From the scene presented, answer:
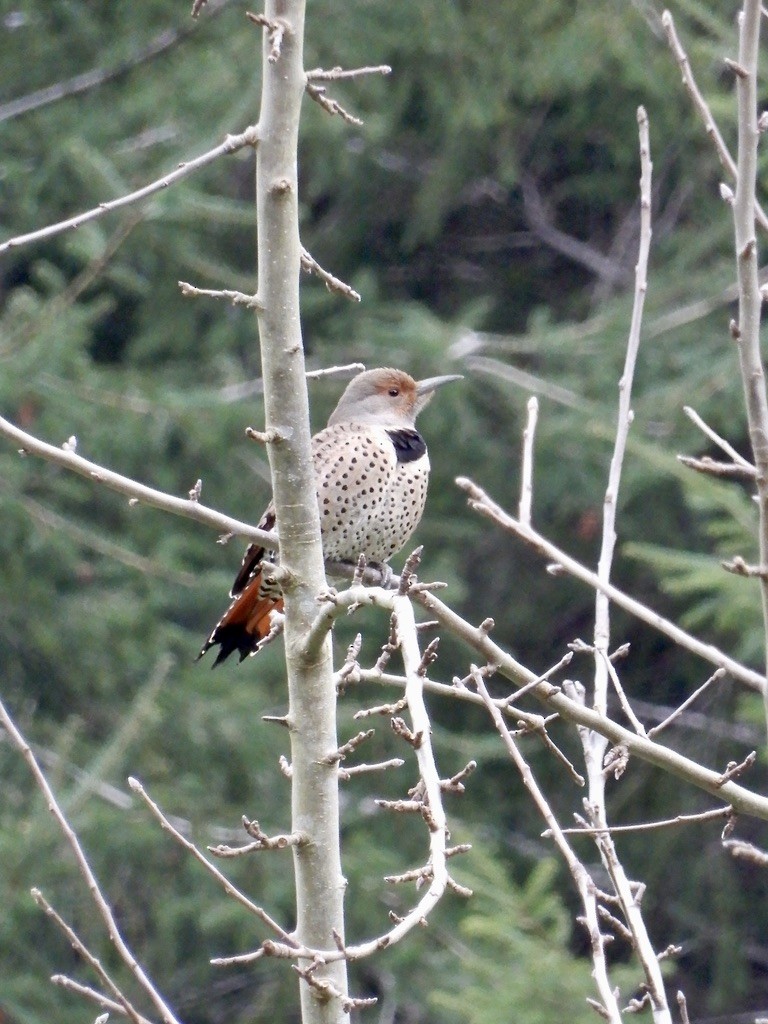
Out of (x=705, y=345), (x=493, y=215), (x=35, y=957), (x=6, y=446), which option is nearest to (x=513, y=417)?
(x=705, y=345)

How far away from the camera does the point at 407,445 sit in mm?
4078

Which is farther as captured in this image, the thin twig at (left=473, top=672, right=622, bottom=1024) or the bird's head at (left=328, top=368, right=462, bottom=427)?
the bird's head at (left=328, top=368, right=462, bottom=427)

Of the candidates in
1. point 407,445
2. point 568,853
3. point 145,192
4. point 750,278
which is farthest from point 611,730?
point 407,445

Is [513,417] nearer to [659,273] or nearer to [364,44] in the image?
[659,273]

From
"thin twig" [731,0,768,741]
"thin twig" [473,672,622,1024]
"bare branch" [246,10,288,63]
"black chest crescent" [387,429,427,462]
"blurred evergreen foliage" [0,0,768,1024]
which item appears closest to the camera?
→ "thin twig" [731,0,768,741]

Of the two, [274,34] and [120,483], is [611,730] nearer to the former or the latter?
[120,483]

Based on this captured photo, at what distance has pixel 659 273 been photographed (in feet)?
30.4

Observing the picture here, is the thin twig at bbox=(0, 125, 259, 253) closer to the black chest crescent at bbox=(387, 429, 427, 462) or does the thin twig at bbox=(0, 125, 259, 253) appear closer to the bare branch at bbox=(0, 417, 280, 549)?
the bare branch at bbox=(0, 417, 280, 549)

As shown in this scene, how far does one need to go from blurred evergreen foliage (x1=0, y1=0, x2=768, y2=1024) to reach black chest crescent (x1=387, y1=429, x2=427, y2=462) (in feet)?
9.09

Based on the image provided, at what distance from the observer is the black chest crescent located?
4023 mm

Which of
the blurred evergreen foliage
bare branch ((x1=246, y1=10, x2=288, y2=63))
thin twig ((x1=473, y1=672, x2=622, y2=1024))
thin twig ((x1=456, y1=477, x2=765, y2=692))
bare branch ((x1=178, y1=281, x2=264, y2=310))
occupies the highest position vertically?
bare branch ((x1=246, y1=10, x2=288, y2=63))

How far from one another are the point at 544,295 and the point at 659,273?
A: 4.76 ft

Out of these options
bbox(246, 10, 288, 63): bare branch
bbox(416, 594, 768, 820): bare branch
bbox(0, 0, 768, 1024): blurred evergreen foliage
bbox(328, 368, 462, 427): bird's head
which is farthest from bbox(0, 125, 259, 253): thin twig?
bbox(0, 0, 768, 1024): blurred evergreen foliage

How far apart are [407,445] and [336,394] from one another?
443 cm
